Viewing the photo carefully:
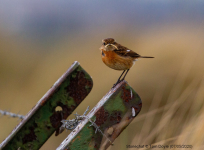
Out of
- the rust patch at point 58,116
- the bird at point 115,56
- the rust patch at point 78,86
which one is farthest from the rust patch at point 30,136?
the bird at point 115,56

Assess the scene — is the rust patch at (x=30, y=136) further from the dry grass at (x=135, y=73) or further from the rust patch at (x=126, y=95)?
the dry grass at (x=135, y=73)

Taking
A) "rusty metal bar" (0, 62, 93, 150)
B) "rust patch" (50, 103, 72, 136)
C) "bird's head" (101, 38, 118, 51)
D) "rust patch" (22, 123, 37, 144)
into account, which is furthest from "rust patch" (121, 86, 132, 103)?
"bird's head" (101, 38, 118, 51)

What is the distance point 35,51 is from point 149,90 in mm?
7565

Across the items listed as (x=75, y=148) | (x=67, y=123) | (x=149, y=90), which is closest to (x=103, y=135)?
(x=75, y=148)

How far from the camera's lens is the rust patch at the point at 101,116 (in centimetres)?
124

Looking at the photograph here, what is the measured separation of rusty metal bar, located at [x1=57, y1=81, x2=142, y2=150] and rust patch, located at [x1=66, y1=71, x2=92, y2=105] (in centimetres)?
32

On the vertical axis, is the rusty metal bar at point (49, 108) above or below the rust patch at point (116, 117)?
below


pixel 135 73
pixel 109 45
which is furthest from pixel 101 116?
pixel 135 73

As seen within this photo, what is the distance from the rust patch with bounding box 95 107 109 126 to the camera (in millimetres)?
1236

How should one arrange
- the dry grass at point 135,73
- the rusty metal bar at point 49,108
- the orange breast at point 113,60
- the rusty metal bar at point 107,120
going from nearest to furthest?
the rusty metal bar at point 107,120, the rusty metal bar at point 49,108, the orange breast at point 113,60, the dry grass at point 135,73

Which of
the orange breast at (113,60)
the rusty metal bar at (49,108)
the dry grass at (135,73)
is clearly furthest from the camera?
the dry grass at (135,73)

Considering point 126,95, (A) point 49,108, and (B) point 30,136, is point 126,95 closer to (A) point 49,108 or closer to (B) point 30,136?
(A) point 49,108

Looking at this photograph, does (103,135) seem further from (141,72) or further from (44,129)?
(141,72)

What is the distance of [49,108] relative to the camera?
1567 mm
